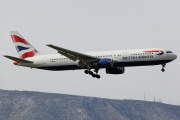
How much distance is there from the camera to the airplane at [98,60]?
91.9 m

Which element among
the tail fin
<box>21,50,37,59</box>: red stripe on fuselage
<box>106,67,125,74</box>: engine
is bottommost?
<box>106,67,125,74</box>: engine

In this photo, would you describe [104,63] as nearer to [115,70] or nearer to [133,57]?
[133,57]

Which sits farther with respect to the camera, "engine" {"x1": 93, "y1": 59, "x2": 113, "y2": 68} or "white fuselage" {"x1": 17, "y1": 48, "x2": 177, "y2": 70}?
"white fuselage" {"x1": 17, "y1": 48, "x2": 177, "y2": 70}

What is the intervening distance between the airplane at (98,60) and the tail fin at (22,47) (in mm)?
3872

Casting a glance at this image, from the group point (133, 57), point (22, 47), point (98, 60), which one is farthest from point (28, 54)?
point (133, 57)

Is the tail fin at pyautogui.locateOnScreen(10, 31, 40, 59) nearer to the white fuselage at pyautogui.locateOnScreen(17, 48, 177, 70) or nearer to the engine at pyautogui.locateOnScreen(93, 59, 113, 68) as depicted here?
the white fuselage at pyautogui.locateOnScreen(17, 48, 177, 70)

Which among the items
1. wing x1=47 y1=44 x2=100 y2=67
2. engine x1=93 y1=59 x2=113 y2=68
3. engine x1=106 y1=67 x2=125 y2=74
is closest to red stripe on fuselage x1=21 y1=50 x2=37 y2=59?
wing x1=47 y1=44 x2=100 y2=67

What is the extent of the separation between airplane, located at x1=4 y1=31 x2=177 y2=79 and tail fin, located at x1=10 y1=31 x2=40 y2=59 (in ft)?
12.7

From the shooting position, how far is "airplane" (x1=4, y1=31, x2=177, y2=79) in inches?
3617

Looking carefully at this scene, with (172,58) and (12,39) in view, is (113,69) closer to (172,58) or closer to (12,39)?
(172,58)

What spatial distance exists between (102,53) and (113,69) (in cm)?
601

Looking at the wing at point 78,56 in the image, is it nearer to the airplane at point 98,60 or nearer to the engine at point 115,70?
the airplane at point 98,60

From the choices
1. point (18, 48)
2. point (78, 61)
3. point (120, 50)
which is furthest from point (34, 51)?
point (120, 50)

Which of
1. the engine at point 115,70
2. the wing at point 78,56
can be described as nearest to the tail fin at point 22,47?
the wing at point 78,56
